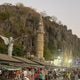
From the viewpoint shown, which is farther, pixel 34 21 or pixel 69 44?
pixel 69 44

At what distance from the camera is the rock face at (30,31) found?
332ft

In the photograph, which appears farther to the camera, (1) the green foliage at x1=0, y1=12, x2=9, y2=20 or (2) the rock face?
(1) the green foliage at x1=0, y1=12, x2=9, y2=20

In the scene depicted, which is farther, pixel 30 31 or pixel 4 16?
pixel 4 16

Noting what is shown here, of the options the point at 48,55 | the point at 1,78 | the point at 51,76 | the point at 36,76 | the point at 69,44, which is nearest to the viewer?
the point at 1,78

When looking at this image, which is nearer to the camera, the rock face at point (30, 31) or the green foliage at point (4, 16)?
the rock face at point (30, 31)

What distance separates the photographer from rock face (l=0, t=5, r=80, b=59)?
3986 inches

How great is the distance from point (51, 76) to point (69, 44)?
9348 cm

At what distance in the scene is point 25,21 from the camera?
380 feet

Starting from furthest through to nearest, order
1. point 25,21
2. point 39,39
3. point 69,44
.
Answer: point 69,44
point 25,21
point 39,39

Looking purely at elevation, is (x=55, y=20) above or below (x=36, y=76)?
above

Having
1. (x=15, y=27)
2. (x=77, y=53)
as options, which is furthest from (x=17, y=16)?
(x=77, y=53)

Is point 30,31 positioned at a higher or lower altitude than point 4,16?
lower

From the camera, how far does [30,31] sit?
110625 millimetres

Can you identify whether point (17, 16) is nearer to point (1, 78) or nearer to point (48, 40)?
point (48, 40)
